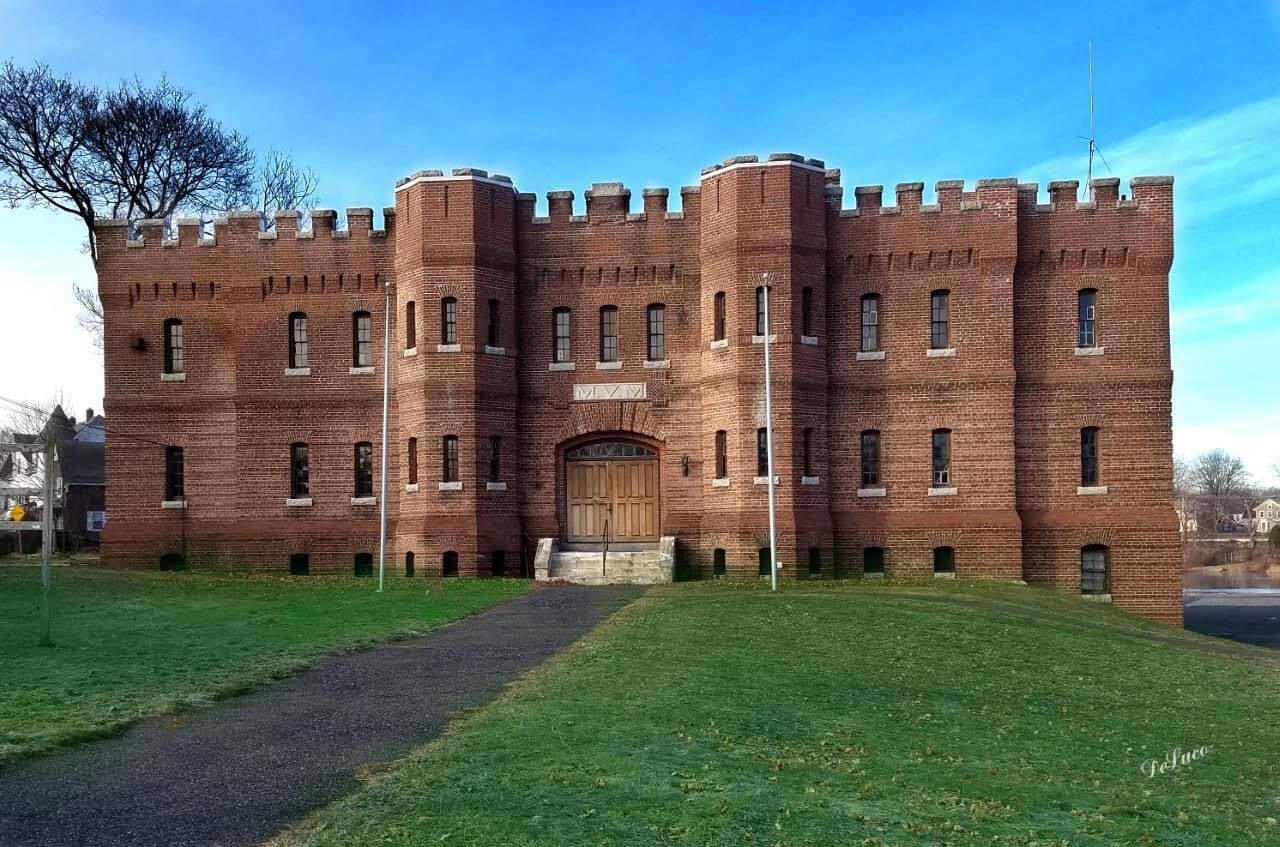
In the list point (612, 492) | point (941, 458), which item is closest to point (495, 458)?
point (612, 492)

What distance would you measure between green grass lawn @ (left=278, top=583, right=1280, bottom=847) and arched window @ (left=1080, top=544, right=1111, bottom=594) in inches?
503

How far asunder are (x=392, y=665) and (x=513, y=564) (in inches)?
650

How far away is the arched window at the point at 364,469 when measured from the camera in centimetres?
3319

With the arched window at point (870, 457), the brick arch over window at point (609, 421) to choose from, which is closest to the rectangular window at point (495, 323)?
the brick arch over window at point (609, 421)

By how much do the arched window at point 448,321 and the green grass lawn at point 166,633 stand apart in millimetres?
6235

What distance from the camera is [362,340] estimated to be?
1313 inches

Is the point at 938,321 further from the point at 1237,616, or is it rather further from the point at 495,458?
the point at 1237,616

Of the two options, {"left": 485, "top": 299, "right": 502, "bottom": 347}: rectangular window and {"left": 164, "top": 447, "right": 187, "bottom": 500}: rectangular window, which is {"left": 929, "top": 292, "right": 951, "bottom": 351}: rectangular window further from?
{"left": 164, "top": 447, "right": 187, "bottom": 500}: rectangular window

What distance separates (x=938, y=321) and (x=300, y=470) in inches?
689

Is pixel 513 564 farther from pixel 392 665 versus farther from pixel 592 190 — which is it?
pixel 392 665

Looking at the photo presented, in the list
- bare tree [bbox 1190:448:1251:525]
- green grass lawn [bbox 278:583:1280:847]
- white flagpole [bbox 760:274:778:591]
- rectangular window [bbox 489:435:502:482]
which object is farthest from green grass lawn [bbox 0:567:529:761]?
bare tree [bbox 1190:448:1251:525]

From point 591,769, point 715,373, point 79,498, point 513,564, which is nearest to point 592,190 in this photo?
point 715,373

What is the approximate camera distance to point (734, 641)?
17.0 m

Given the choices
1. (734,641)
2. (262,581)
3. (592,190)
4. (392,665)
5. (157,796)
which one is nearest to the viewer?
(157,796)
